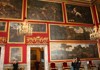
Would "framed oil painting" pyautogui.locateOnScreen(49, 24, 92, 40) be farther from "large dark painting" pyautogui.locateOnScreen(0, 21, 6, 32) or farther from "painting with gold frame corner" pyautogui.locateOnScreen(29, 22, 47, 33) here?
"large dark painting" pyautogui.locateOnScreen(0, 21, 6, 32)

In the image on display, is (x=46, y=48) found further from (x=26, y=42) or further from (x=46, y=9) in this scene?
(x=46, y=9)

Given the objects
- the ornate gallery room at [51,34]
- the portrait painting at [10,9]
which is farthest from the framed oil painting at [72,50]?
the portrait painting at [10,9]

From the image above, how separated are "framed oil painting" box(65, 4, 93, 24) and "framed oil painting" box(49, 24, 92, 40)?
87 centimetres

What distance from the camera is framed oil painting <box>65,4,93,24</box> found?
637 inches

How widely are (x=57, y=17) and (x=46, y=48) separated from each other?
3778 mm

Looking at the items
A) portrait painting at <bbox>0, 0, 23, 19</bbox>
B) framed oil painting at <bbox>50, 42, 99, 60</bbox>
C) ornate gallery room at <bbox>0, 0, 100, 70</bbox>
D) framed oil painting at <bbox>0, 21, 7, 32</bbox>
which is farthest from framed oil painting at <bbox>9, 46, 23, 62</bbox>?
portrait painting at <bbox>0, 0, 23, 19</bbox>

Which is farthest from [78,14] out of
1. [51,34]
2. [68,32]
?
[51,34]

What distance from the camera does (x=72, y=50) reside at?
1510 cm

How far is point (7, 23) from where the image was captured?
13781mm

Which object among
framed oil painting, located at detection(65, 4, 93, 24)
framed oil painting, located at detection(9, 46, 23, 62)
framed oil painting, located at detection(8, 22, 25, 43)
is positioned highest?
framed oil painting, located at detection(65, 4, 93, 24)

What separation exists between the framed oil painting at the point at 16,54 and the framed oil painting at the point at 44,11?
352 cm

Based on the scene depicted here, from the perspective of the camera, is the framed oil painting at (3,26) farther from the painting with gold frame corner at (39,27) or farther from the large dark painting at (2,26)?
the painting with gold frame corner at (39,27)

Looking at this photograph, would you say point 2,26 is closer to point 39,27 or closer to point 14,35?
point 14,35

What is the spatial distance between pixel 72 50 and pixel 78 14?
449 centimetres
